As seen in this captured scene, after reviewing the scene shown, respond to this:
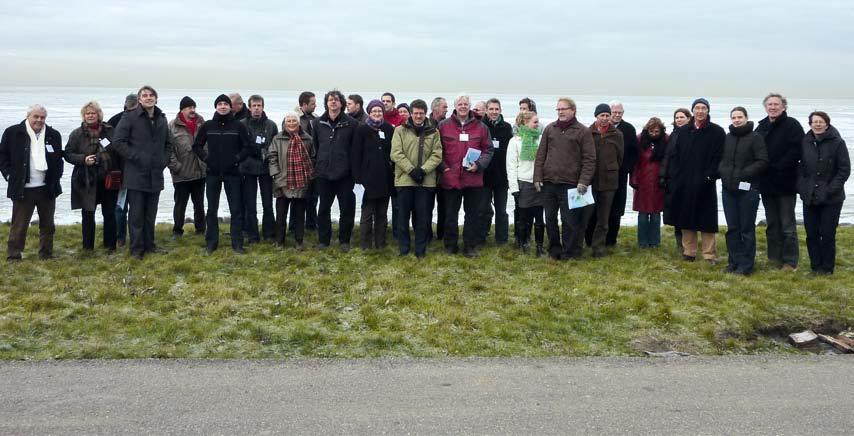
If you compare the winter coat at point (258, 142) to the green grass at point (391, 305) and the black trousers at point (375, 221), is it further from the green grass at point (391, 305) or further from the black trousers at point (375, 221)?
the black trousers at point (375, 221)

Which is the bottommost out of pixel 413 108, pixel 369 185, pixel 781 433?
pixel 781 433

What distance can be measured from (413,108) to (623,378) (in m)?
5.01

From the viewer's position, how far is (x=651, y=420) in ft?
17.0

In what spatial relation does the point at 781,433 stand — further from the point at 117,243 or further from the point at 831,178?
the point at 117,243

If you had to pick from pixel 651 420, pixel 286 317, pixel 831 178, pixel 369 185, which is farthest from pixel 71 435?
pixel 831 178

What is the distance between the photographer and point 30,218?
9734 mm

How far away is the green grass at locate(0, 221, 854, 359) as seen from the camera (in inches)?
270

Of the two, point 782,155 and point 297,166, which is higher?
point 782,155

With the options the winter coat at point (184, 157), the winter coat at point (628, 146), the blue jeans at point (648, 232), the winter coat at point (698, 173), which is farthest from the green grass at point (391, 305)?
the winter coat at point (628, 146)

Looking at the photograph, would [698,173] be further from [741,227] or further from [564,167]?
[564,167]

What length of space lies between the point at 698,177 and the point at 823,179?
4.55 ft

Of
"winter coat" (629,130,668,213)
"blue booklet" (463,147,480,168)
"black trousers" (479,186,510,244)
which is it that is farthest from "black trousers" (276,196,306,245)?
"winter coat" (629,130,668,213)

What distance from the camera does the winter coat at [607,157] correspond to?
10391mm

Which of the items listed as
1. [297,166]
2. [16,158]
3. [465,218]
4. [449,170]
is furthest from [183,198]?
[465,218]
